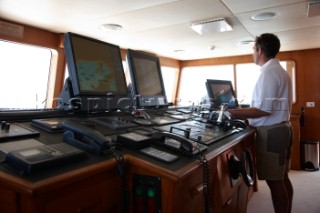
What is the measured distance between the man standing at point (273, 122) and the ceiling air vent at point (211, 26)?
131 cm

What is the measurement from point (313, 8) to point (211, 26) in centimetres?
120

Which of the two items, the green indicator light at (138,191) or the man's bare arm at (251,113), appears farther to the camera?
the man's bare arm at (251,113)

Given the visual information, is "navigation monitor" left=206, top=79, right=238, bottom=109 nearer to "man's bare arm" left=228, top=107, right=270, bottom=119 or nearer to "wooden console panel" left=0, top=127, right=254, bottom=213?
"man's bare arm" left=228, top=107, right=270, bottom=119

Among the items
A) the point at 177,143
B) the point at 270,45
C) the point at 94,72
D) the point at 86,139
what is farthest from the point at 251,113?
the point at 86,139

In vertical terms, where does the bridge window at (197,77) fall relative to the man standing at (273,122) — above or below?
above

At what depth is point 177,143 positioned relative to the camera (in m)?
1.12

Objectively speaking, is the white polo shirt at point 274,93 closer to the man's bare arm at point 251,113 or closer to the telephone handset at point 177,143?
the man's bare arm at point 251,113

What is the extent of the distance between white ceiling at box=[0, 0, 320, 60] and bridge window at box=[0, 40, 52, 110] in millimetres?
537

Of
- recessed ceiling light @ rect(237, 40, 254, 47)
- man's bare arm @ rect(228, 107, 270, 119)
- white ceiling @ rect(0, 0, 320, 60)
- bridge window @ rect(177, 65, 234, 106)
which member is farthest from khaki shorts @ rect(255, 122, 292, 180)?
bridge window @ rect(177, 65, 234, 106)

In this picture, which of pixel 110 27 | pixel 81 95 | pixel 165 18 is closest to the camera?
pixel 81 95

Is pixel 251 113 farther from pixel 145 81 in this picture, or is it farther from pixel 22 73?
pixel 22 73

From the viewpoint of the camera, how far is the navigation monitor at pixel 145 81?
6.12 feet

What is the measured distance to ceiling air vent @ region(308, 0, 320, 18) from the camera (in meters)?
2.48

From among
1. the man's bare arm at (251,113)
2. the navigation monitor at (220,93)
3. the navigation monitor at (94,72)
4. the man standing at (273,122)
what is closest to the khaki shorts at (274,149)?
the man standing at (273,122)
